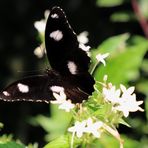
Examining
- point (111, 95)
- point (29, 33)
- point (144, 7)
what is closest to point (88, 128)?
point (111, 95)

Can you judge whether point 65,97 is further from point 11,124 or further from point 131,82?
point 11,124

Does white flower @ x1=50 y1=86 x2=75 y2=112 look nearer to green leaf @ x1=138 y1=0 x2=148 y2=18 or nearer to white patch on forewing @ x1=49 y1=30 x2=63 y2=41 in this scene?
white patch on forewing @ x1=49 y1=30 x2=63 y2=41

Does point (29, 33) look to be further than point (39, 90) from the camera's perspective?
Yes

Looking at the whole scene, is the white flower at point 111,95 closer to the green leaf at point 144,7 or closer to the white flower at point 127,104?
the white flower at point 127,104

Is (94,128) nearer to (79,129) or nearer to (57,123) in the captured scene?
(79,129)

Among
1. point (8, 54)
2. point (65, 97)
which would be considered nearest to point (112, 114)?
point (65, 97)

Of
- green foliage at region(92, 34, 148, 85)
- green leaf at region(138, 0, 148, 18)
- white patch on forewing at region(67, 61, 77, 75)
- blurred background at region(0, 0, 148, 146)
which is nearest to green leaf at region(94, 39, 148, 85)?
green foliage at region(92, 34, 148, 85)
